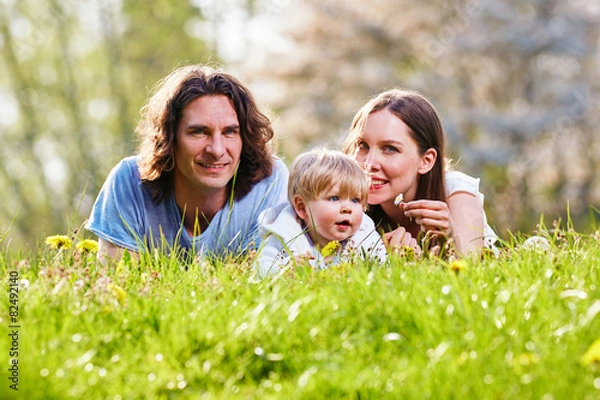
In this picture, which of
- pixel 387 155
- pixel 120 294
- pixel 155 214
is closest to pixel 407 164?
pixel 387 155

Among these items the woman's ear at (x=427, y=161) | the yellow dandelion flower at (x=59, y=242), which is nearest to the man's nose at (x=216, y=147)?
the yellow dandelion flower at (x=59, y=242)

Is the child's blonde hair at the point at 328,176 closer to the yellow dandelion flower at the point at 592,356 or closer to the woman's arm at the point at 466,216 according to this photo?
the woman's arm at the point at 466,216

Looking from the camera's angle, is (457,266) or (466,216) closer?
(457,266)

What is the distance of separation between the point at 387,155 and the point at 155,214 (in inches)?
58.3

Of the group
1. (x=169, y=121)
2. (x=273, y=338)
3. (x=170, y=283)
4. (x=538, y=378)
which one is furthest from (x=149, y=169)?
(x=538, y=378)

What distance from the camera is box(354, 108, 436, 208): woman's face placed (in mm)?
4836

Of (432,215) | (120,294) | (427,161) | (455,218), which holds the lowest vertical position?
(455,218)

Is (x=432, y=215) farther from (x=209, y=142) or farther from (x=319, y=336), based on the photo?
(x=319, y=336)

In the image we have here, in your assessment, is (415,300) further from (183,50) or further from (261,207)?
(183,50)

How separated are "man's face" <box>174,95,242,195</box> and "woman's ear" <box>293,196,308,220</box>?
0.50m

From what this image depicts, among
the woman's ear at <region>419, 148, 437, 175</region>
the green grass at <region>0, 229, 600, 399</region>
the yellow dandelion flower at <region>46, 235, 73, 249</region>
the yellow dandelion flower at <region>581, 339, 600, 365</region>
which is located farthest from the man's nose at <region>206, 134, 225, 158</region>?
the yellow dandelion flower at <region>581, 339, 600, 365</region>

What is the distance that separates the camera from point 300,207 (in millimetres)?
4430

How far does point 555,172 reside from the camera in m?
23.1

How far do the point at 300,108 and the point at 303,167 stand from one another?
20444 mm
